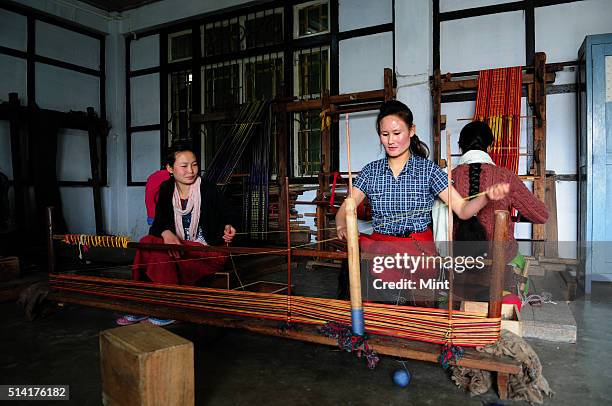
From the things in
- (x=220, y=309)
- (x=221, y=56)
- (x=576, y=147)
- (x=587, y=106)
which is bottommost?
(x=220, y=309)

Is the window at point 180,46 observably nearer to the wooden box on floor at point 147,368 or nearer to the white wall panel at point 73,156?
the white wall panel at point 73,156

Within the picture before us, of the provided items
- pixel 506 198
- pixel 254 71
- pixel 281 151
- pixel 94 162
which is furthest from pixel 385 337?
pixel 94 162

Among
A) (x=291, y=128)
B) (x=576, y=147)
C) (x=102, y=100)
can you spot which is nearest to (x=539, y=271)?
(x=576, y=147)

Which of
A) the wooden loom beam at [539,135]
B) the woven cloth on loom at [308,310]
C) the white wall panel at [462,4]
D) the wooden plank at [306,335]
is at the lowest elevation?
the wooden plank at [306,335]

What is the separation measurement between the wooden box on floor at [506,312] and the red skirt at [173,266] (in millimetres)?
1478

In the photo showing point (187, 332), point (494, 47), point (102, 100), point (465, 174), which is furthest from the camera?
point (102, 100)

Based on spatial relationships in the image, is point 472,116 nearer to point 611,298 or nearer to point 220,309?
point 611,298

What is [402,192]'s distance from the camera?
2.13 meters

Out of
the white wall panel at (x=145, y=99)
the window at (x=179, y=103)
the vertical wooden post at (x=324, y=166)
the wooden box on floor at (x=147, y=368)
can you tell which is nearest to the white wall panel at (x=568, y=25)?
the vertical wooden post at (x=324, y=166)

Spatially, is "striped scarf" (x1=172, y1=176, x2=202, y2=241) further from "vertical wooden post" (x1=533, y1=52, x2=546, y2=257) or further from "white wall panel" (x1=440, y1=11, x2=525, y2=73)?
"white wall panel" (x1=440, y1=11, x2=525, y2=73)

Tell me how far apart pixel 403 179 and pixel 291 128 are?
383 cm

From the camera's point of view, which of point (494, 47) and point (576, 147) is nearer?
point (576, 147)

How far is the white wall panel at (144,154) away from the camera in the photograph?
7.07 m

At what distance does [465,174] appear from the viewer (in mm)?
2377
